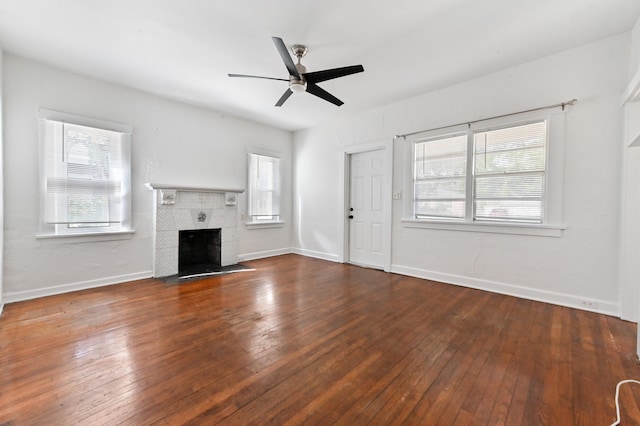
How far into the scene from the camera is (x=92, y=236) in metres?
3.64

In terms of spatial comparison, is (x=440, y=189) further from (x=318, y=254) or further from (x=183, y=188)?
(x=183, y=188)

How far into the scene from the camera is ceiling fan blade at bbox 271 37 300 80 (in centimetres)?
221

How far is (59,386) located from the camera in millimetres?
1669

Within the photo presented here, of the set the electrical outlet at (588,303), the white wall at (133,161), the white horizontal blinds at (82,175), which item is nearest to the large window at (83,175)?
the white horizontal blinds at (82,175)

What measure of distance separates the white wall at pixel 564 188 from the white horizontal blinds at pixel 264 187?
264 cm

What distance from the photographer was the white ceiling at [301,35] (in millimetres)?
2328

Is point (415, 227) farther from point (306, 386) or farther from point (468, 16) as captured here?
point (306, 386)

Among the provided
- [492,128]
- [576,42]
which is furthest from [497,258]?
[576,42]

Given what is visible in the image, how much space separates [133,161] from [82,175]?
2.15 feet

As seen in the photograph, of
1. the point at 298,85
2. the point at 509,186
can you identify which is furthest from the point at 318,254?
the point at 298,85

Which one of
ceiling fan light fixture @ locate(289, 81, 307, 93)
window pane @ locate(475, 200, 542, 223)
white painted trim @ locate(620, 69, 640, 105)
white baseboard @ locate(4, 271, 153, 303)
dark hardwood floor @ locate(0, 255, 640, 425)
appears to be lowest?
dark hardwood floor @ locate(0, 255, 640, 425)

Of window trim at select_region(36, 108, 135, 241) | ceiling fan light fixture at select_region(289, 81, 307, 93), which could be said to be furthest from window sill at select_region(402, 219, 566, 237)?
window trim at select_region(36, 108, 135, 241)

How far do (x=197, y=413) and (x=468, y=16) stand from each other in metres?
3.62

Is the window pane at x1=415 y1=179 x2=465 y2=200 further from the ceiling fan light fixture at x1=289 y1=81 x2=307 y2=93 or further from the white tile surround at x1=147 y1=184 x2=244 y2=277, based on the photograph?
the white tile surround at x1=147 y1=184 x2=244 y2=277
